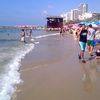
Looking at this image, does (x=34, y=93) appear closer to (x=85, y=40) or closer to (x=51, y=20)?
(x=85, y=40)

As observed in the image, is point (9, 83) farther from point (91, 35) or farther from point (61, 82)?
point (91, 35)

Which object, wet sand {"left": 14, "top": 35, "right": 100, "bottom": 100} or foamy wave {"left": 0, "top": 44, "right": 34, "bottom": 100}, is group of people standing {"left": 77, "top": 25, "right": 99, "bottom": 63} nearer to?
wet sand {"left": 14, "top": 35, "right": 100, "bottom": 100}

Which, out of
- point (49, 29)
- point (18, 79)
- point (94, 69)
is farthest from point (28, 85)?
point (49, 29)

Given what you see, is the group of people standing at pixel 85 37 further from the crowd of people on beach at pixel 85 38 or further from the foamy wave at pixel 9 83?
the foamy wave at pixel 9 83

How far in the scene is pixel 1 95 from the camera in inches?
275

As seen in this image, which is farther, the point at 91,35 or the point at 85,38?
the point at 91,35

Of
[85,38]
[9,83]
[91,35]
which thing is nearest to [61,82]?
[9,83]

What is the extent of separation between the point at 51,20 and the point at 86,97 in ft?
224

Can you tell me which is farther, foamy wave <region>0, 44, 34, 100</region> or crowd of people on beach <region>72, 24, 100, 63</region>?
crowd of people on beach <region>72, 24, 100, 63</region>

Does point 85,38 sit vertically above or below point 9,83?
above

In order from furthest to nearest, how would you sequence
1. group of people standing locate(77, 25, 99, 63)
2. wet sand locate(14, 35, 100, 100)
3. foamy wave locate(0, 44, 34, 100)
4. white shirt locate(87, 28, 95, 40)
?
white shirt locate(87, 28, 95, 40)
group of people standing locate(77, 25, 99, 63)
foamy wave locate(0, 44, 34, 100)
wet sand locate(14, 35, 100, 100)

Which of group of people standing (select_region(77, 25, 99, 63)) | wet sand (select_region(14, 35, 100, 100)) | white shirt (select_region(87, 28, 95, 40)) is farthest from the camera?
white shirt (select_region(87, 28, 95, 40))

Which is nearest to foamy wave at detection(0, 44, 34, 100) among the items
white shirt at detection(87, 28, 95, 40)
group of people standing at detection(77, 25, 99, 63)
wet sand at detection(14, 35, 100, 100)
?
wet sand at detection(14, 35, 100, 100)

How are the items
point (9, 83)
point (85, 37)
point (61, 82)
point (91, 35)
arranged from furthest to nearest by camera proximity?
point (91, 35), point (85, 37), point (9, 83), point (61, 82)
